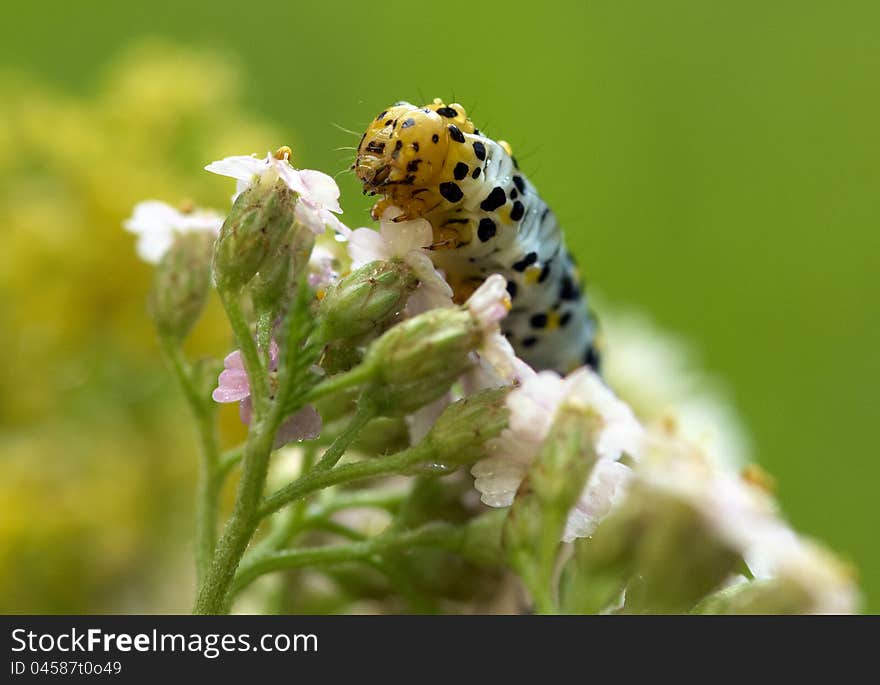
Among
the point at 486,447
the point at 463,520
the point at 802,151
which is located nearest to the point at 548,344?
the point at 463,520

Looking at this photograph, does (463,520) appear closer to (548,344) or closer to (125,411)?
(548,344)

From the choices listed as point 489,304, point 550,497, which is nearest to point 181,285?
point 489,304

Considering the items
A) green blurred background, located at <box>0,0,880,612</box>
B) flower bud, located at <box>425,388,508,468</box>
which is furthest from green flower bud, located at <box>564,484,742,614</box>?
green blurred background, located at <box>0,0,880,612</box>

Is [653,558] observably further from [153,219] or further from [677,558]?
[153,219]

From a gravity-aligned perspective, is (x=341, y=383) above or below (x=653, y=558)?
above

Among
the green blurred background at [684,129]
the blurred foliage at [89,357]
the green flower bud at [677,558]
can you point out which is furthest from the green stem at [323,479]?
the green blurred background at [684,129]
